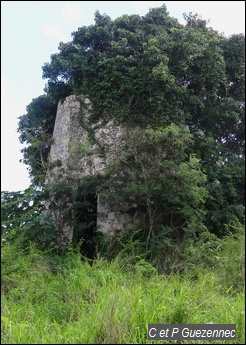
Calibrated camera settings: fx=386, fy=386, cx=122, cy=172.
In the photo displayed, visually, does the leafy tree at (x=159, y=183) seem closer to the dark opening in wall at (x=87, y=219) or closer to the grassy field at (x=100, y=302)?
the dark opening in wall at (x=87, y=219)

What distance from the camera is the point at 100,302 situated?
170 inches

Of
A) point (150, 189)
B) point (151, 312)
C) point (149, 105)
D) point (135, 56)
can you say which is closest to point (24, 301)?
point (151, 312)

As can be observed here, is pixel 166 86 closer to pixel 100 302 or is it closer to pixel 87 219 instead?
pixel 87 219

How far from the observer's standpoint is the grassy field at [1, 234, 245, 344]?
344cm

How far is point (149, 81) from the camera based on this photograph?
888 centimetres

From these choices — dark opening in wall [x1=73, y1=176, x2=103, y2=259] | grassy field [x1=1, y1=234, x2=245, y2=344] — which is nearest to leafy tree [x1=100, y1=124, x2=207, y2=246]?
dark opening in wall [x1=73, y1=176, x2=103, y2=259]

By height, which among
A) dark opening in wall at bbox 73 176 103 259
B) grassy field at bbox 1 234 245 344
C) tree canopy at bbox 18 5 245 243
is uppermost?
tree canopy at bbox 18 5 245 243

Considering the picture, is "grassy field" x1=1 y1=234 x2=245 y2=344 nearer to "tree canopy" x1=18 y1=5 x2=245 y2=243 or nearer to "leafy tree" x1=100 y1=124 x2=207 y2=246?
"leafy tree" x1=100 y1=124 x2=207 y2=246

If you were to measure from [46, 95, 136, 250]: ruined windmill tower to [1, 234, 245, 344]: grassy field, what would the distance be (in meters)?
1.92

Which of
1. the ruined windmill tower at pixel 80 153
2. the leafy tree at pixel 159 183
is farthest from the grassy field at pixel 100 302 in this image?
the ruined windmill tower at pixel 80 153

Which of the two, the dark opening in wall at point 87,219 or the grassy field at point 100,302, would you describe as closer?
the grassy field at point 100,302

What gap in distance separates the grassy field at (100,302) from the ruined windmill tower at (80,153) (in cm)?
192

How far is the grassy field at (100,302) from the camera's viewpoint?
3.44 meters

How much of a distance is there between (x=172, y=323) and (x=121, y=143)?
5.34 m
